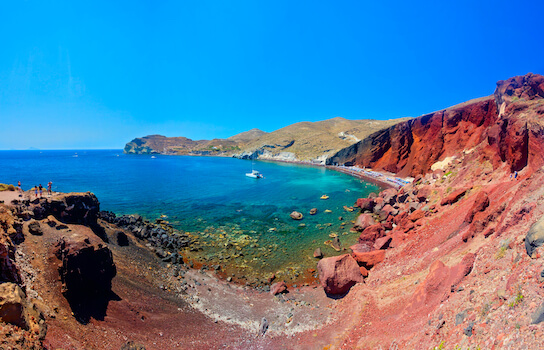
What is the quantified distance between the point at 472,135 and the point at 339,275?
48863 mm

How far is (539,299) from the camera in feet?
20.8

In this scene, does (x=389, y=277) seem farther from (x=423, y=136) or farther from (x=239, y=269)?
(x=423, y=136)

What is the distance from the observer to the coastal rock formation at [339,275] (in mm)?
16922

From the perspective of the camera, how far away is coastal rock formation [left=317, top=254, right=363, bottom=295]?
1692cm

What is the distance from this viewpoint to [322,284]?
57.8 ft

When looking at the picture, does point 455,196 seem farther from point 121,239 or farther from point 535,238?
point 121,239

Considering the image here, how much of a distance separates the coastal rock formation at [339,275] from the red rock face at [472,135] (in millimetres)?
15678

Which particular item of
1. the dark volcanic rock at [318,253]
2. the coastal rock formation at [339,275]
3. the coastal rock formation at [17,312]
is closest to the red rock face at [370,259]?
the coastal rock formation at [339,275]

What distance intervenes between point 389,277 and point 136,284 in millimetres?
17251

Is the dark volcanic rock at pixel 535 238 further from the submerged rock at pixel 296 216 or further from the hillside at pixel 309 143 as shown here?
the hillside at pixel 309 143

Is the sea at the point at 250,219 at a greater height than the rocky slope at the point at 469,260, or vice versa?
the rocky slope at the point at 469,260

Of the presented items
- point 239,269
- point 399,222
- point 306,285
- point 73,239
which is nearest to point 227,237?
point 239,269

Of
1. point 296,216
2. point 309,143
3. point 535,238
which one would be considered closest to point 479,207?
point 535,238

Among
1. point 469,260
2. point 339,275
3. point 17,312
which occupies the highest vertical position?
point 469,260
